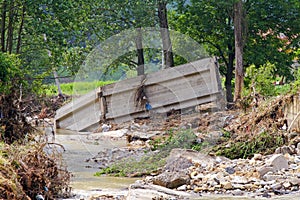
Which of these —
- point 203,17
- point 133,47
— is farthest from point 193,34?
point 133,47

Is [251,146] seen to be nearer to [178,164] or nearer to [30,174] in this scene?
[178,164]

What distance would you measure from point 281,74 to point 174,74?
7953 millimetres

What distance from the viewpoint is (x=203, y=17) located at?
21250mm

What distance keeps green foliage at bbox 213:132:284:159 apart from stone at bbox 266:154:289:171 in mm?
1501

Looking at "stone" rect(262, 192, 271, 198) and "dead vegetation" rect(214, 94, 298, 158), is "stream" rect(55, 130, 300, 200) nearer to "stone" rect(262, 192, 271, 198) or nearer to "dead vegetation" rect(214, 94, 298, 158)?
"stone" rect(262, 192, 271, 198)

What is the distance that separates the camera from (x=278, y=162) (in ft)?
28.1

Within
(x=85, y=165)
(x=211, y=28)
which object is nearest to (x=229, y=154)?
(x=85, y=165)

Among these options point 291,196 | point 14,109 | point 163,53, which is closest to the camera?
point 291,196

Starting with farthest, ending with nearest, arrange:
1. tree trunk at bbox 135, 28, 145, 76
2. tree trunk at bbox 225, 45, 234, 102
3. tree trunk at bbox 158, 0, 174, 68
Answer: tree trunk at bbox 225, 45, 234, 102, tree trunk at bbox 158, 0, 174, 68, tree trunk at bbox 135, 28, 145, 76

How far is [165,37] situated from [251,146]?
9039 mm

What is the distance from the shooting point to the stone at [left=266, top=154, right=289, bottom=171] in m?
8.48

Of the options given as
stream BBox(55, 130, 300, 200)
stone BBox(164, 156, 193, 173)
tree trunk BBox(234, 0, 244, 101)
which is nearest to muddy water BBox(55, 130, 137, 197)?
stream BBox(55, 130, 300, 200)

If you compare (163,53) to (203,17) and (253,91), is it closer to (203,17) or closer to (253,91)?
(203,17)

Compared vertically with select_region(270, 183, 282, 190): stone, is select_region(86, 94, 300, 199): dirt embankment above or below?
above
